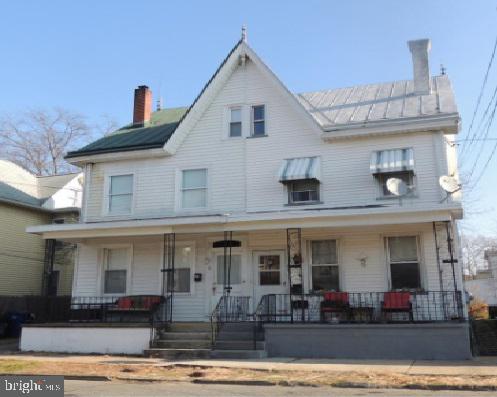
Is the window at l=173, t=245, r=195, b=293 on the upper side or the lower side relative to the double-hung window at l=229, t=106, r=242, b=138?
lower

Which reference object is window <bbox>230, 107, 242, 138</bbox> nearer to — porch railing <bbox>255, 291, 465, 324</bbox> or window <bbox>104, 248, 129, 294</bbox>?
window <bbox>104, 248, 129, 294</bbox>

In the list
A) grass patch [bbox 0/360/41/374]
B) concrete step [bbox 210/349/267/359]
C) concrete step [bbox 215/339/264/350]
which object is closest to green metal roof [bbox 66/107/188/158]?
concrete step [bbox 215/339/264/350]

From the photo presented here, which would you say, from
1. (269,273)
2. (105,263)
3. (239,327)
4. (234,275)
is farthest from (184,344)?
(105,263)

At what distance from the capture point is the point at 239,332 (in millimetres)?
13766

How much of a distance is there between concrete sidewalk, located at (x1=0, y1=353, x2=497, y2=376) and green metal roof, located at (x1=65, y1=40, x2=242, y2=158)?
24.5 ft

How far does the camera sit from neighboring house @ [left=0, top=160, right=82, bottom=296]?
80.9ft

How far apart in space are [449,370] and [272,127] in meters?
9.42

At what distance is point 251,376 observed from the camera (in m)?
9.89

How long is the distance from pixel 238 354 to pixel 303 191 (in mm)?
5655

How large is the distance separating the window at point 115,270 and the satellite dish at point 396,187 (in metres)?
8.73

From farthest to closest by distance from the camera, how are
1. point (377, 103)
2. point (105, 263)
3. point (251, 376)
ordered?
point (105, 263) < point (377, 103) < point (251, 376)

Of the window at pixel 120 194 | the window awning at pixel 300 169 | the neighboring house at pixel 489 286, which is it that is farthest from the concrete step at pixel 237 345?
the neighboring house at pixel 489 286

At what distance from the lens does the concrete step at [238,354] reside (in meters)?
12.7

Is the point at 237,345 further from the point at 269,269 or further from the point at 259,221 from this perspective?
the point at 269,269
